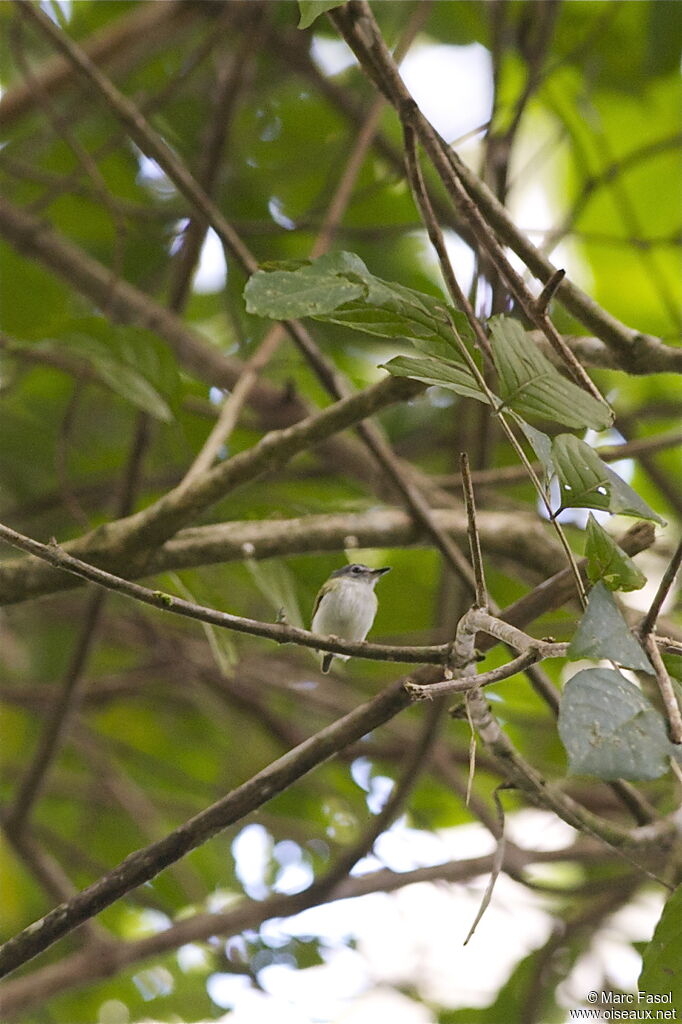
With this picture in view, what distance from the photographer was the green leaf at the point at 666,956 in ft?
4.10

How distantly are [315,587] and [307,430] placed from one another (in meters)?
0.67

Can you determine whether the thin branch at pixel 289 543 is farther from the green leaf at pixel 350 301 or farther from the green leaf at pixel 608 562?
the green leaf at pixel 608 562

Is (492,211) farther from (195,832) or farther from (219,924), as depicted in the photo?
(219,924)

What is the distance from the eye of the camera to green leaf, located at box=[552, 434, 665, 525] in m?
1.01

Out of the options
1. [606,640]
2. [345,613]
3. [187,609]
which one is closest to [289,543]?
[345,613]

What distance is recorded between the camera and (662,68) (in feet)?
10.2

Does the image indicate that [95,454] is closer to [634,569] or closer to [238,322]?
[238,322]

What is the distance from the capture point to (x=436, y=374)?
1.06m

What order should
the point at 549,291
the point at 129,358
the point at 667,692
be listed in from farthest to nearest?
the point at 129,358 → the point at 549,291 → the point at 667,692

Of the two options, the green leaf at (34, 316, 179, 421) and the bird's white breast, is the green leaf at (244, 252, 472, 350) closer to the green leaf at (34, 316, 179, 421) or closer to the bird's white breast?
the green leaf at (34, 316, 179, 421)

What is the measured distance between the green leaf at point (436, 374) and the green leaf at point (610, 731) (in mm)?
292

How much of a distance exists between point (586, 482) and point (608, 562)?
9 centimetres

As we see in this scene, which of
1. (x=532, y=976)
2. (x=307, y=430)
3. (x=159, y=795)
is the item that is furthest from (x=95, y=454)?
(x=532, y=976)

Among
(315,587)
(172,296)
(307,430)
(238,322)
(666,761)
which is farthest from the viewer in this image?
(238,322)
